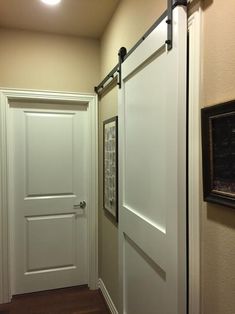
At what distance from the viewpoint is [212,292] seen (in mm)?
992

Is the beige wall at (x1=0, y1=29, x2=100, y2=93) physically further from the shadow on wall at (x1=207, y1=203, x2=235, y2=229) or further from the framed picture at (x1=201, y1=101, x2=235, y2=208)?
the shadow on wall at (x1=207, y1=203, x2=235, y2=229)

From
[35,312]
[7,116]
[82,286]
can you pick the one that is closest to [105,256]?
[82,286]

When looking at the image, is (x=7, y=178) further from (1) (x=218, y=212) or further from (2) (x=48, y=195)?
(1) (x=218, y=212)

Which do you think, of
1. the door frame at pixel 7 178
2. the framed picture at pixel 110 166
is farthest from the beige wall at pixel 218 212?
the door frame at pixel 7 178

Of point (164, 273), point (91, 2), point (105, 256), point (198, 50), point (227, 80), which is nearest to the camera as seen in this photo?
point (227, 80)

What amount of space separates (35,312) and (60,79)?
2.27 meters

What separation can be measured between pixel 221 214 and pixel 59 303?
2.28 meters

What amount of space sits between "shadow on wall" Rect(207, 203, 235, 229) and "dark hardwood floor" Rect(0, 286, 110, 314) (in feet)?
6.39

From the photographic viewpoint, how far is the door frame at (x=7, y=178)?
2.57 meters

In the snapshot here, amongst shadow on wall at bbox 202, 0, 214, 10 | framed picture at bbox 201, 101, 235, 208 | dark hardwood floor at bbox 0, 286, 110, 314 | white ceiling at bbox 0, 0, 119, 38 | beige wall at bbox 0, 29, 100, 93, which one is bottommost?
dark hardwood floor at bbox 0, 286, 110, 314

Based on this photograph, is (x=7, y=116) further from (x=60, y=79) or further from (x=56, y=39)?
(x=56, y=39)

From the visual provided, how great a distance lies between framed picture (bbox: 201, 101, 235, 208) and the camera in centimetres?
87

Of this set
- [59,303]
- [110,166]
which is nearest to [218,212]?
[110,166]

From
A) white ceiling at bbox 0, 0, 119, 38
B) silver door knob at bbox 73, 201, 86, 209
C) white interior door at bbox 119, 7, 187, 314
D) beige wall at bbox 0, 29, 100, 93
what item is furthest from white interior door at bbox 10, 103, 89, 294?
white interior door at bbox 119, 7, 187, 314
